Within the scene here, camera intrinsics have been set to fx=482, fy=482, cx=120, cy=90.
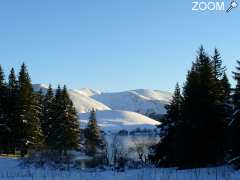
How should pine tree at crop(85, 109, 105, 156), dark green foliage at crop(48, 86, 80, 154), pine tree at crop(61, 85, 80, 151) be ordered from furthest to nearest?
pine tree at crop(85, 109, 105, 156) → pine tree at crop(61, 85, 80, 151) → dark green foliage at crop(48, 86, 80, 154)

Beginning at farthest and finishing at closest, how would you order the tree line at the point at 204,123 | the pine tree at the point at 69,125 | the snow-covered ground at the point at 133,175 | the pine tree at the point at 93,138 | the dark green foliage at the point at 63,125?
the pine tree at the point at 93,138, the pine tree at the point at 69,125, the dark green foliage at the point at 63,125, the tree line at the point at 204,123, the snow-covered ground at the point at 133,175

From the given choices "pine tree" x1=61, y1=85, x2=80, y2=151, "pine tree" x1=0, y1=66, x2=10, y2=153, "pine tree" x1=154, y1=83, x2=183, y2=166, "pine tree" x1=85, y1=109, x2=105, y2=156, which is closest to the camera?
"pine tree" x1=154, y1=83, x2=183, y2=166

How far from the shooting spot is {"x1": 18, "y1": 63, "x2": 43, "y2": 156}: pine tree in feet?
186

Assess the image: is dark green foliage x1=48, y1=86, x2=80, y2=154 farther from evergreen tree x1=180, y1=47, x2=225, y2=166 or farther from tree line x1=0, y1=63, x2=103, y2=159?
evergreen tree x1=180, y1=47, x2=225, y2=166

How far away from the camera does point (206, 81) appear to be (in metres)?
36.8

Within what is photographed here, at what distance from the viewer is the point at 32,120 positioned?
57.5 meters

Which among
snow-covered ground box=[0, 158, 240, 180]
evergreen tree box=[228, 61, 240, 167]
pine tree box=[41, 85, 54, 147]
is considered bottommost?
snow-covered ground box=[0, 158, 240, 180]

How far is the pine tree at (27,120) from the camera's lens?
56.6 m

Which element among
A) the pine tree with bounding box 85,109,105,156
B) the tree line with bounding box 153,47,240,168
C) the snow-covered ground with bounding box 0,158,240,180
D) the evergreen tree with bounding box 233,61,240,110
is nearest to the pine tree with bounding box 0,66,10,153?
the pine tree with bounding box 85,109,105,156

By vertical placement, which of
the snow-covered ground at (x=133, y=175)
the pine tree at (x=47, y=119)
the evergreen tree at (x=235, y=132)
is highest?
the pine tree at (x=47, y=119)

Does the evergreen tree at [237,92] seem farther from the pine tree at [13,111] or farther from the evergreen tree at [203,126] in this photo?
the pine tree at [13,111]

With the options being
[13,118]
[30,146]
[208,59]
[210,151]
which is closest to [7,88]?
[13,118]

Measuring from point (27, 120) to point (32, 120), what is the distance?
0.63 metres

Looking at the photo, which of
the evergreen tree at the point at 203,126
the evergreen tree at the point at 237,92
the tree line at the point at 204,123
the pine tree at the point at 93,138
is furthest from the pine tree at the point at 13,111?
the evergreen tree at the point at 237,92
